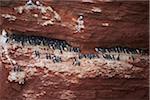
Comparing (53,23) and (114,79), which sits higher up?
(53,23)

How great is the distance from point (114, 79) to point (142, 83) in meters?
0.11

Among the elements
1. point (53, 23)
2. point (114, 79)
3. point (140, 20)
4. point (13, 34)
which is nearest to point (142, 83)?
point (114, 79)

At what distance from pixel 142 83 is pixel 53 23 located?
15.9 inches

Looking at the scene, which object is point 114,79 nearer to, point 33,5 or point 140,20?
point 140,20

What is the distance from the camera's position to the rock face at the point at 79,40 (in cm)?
135

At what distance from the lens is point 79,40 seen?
139cm

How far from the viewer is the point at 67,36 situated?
1382 mm

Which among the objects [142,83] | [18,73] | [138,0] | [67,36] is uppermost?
[138,0]

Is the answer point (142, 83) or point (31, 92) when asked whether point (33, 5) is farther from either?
point (142, 83)

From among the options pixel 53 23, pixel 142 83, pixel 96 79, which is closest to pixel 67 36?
pixel 53 23

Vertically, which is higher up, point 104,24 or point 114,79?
point 104,24

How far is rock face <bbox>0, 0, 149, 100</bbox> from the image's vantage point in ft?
4.42

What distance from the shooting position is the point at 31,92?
1389 millimetres

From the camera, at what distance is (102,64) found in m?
1.39
